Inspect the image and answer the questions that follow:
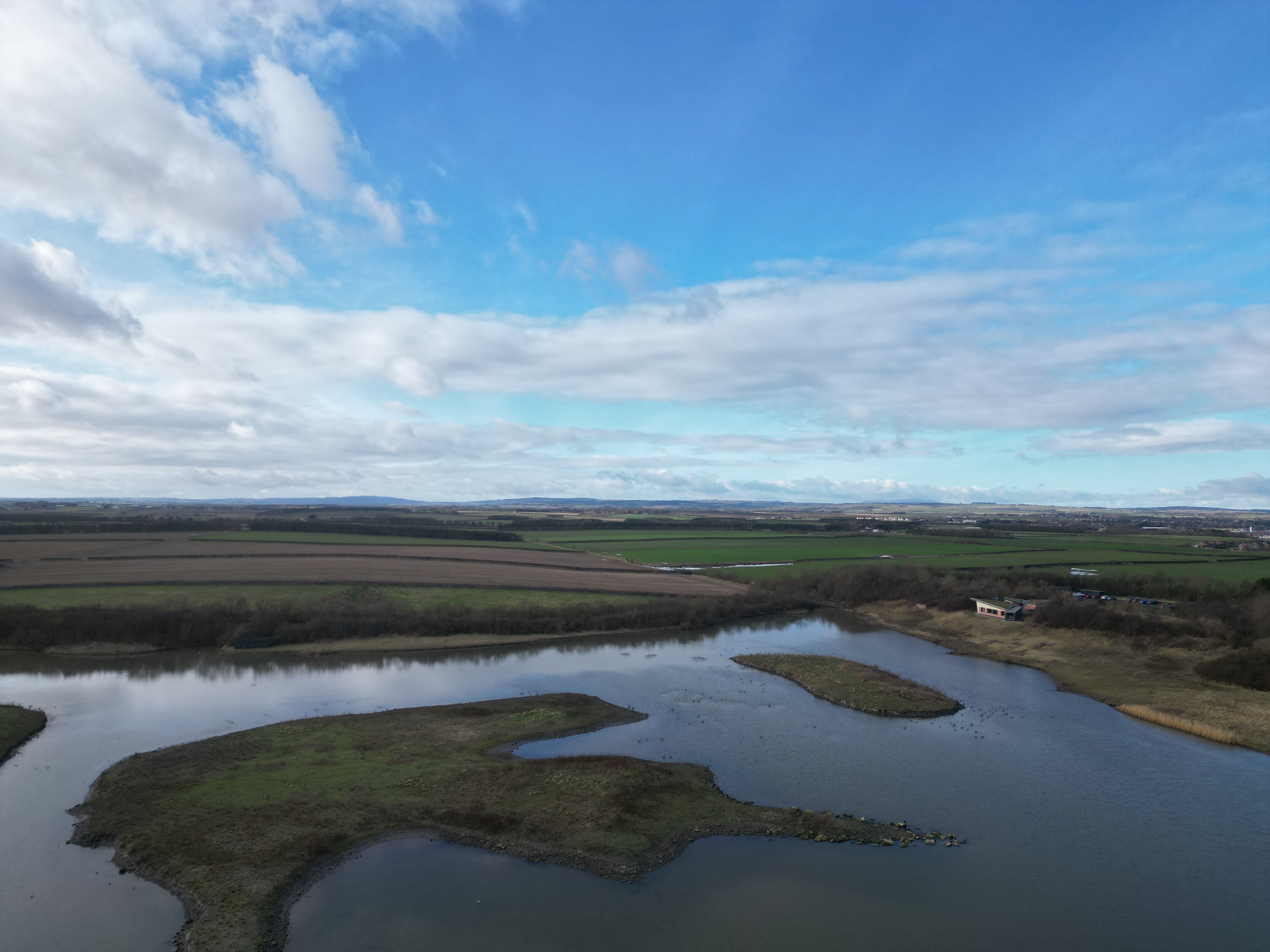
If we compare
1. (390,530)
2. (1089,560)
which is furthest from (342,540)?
(1089,560)

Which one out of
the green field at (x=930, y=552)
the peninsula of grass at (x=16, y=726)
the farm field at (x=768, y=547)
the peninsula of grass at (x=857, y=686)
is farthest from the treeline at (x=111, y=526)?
the peninsula of grass at (x=857, y=686)

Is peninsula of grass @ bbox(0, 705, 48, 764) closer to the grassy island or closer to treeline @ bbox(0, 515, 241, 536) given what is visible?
the grassy island

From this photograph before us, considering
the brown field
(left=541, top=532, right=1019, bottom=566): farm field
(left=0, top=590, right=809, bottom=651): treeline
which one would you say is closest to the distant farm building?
(left=0, top=590, right=809, bottom=651): treeline

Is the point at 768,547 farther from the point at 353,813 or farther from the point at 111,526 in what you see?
the point at 111,526

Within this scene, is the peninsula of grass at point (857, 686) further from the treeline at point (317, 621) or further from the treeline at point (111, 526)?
the treeline at point (111, 526)

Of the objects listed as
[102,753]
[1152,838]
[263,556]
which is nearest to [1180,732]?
[1152,838]

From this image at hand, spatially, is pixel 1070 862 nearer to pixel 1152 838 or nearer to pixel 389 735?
pixel 1152 838
